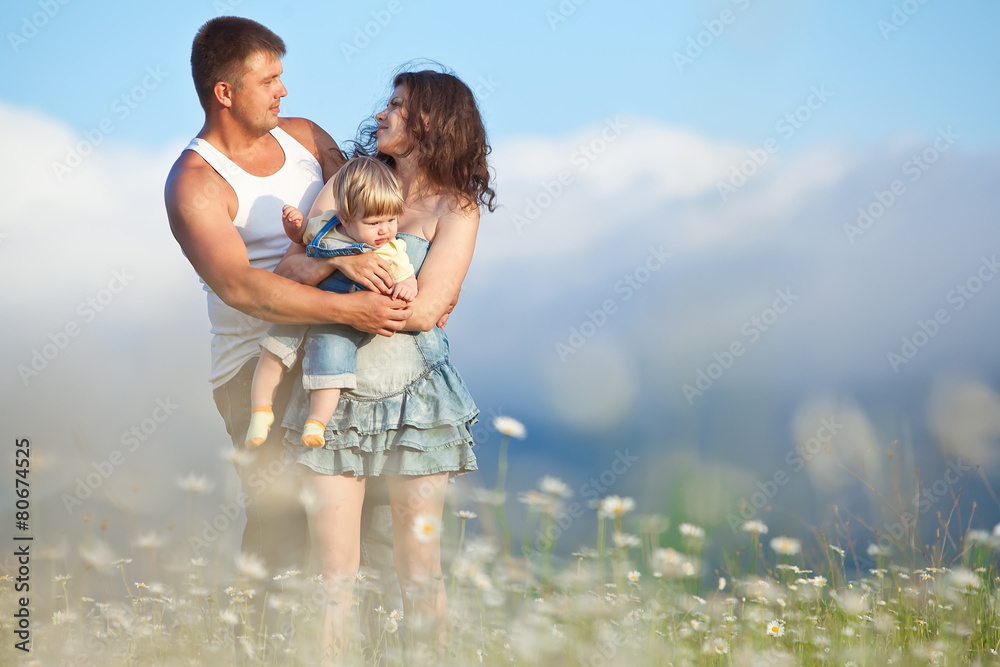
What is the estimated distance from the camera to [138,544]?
3201 millimetres

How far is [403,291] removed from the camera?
3326mm

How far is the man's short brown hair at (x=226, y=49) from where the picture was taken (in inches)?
157

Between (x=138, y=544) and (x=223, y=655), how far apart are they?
1.75 ft

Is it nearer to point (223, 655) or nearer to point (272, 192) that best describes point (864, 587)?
point (223, 655)

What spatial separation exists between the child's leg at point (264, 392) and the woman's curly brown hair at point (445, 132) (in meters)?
1.00

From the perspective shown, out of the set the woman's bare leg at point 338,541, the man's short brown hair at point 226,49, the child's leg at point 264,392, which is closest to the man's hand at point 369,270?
the child's leg at point 264,392

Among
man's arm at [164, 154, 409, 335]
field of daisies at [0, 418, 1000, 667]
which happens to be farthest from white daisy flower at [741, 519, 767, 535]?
man's arm at [164, 154, 409, 335]

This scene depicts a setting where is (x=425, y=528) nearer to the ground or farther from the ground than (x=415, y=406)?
nearer to the ground

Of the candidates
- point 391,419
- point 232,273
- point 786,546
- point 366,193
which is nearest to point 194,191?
point 232,273

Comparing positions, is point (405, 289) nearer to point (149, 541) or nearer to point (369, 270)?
point (369, 270)

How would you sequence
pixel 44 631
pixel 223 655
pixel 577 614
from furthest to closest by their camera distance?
→ pixel 44 631 < pixel 223 655 < pixel 577 614

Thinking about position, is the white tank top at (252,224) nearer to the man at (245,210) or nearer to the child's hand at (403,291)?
the man at (245,210)

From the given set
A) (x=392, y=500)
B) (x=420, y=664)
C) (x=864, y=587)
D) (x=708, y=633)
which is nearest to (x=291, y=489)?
(x=392, y=500)

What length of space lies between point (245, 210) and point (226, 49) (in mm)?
768
